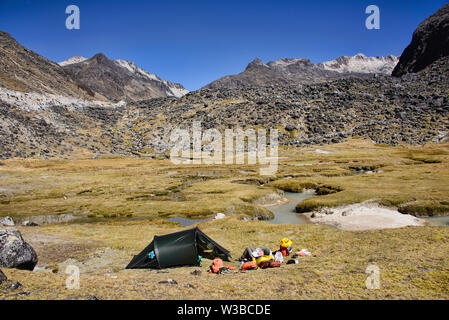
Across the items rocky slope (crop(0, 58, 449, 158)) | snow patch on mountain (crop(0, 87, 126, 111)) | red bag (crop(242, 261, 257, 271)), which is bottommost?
red bag (crop(242, 261, 257, 271))

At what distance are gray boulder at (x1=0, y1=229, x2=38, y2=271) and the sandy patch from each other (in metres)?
38.3

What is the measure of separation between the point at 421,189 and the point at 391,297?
50.5 metres

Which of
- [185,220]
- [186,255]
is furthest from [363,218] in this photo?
[186,255]

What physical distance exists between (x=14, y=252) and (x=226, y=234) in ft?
76.6

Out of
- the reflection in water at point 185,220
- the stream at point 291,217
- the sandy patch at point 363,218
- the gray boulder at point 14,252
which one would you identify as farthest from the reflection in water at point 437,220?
the gray boulder at point 14,252

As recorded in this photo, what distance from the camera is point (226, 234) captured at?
37062 mm

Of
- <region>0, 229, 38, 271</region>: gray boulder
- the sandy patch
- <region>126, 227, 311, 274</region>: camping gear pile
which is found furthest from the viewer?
the sandy patch

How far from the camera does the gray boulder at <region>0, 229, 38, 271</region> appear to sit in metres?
20.4

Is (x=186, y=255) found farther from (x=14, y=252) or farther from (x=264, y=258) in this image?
(x=14, y=252)

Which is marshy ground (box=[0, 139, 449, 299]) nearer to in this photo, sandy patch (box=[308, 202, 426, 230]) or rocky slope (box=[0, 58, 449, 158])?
sandy patch (box=[308, 202, 426, 230])

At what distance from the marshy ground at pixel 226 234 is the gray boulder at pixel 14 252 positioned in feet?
9.53

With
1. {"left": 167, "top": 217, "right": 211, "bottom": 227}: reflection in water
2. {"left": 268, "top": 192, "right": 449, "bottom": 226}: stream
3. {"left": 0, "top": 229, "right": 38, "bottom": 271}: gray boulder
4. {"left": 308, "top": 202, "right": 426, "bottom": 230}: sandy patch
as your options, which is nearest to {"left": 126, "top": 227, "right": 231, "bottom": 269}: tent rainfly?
{"left": 0, "top": 229, "right": 38, "bottom": 271}: gray boulder

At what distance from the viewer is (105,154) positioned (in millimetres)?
164125
